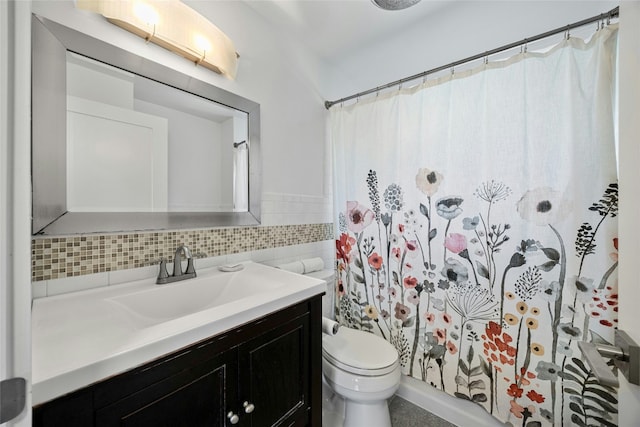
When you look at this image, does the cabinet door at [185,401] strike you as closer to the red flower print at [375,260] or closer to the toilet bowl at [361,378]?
the toilet bowl at [361,378]

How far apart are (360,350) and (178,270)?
99 cm

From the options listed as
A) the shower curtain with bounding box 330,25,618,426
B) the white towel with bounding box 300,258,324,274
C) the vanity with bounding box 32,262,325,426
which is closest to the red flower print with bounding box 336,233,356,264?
the shower curtain with bounding box 330,25,618,426

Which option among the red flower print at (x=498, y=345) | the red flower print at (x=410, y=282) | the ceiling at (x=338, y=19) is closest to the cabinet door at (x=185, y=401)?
the red flower print at (x=410, y=282)

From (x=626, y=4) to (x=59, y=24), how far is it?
1.66m

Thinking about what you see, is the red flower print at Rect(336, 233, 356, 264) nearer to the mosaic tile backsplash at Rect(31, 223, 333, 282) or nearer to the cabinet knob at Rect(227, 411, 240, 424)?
the mosaic tile backsplash at Rect(31, 223, 333, 282)

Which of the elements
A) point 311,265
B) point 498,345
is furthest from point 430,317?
point 311,265

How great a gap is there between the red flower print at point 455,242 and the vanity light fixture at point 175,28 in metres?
1.43

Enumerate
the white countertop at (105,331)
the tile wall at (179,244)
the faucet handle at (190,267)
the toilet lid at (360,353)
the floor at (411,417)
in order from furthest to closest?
the floor at (411,417), the toilet lid at (360,353), the faucet handle at (190,267), the tile wall at (179,244), the white countertop at (105,331)

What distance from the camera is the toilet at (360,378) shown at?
121 centimetres

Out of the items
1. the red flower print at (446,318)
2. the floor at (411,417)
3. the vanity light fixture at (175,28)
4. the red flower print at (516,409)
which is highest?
the vanity light fixture at (175,28)

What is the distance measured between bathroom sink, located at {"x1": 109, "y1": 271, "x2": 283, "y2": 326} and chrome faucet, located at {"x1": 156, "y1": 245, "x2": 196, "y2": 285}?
0.03 metres

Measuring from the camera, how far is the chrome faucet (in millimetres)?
1057

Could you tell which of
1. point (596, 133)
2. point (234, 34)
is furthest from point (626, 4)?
point (234, 34)

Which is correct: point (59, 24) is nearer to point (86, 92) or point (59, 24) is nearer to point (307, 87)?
point (86, 92)
